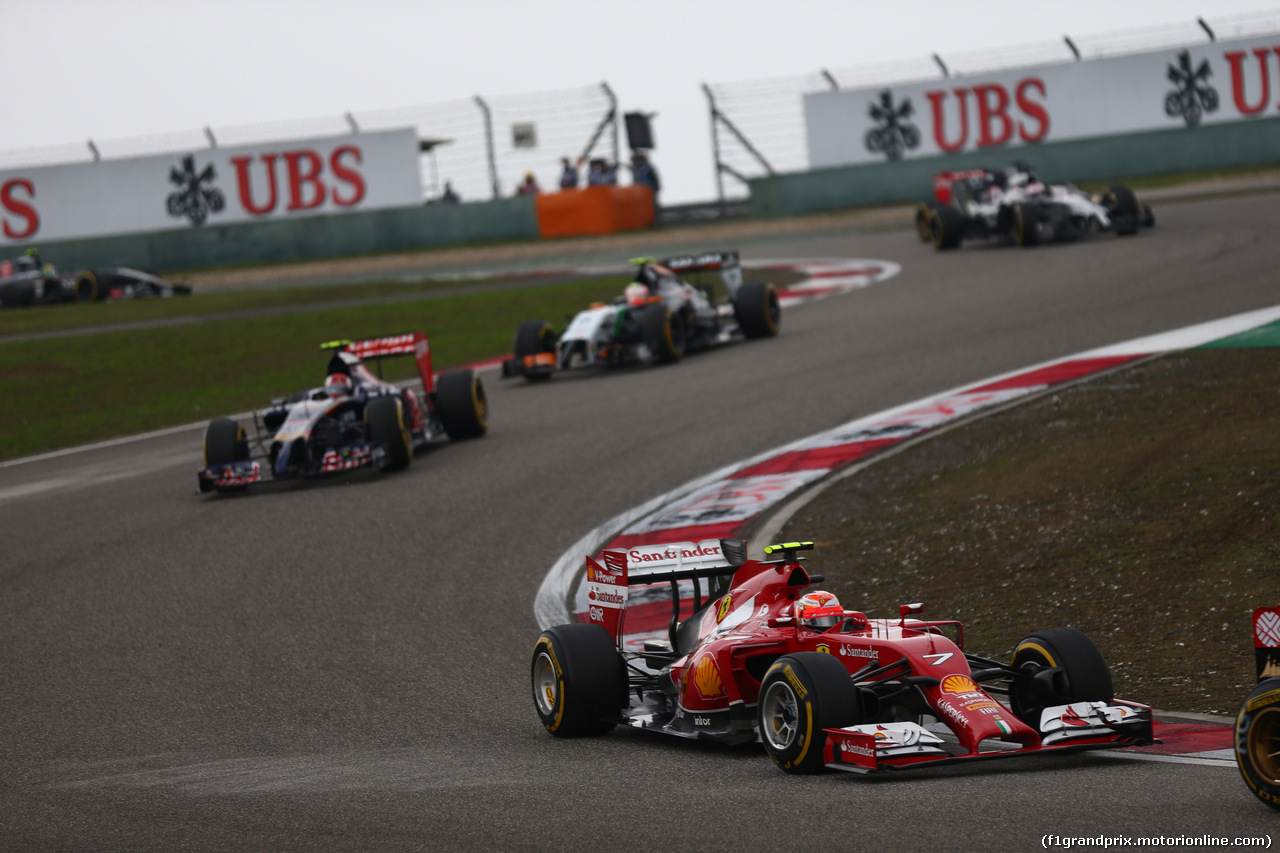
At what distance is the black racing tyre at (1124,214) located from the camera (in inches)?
939

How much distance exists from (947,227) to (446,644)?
1921 centimetres

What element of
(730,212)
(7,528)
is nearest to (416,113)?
(730,212)

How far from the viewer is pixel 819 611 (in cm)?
625

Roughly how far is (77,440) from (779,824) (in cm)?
1484

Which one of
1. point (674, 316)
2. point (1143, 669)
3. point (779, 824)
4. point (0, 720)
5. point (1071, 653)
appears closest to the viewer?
point (779, 824)

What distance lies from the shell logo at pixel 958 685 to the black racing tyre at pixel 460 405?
33.0ft

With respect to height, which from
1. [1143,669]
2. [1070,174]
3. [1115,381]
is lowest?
[1143,669]

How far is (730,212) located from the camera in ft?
117

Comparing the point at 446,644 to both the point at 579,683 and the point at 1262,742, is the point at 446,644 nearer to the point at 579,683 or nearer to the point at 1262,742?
the point at 579,683

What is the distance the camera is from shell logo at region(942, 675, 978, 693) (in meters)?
5.64

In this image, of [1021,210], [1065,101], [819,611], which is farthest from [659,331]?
[1065,101]

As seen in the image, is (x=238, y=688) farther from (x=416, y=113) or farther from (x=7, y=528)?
(x=416, y=113)

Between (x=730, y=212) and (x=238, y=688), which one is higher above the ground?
(x=730, y=212)

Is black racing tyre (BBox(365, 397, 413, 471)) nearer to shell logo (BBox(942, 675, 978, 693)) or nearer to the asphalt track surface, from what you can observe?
the asphalt track surface
